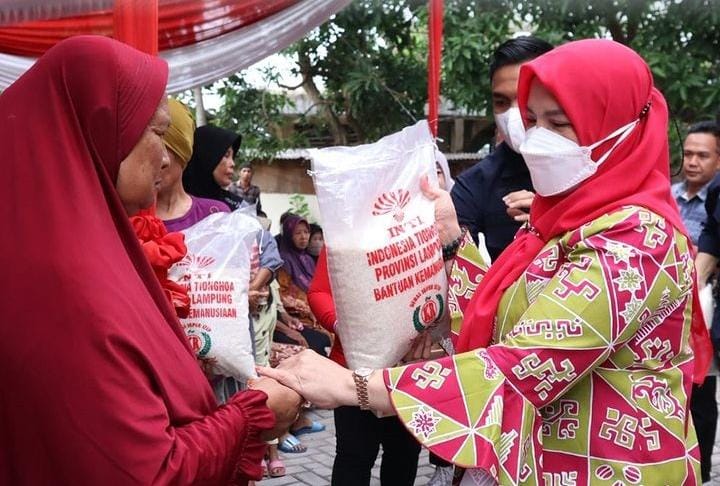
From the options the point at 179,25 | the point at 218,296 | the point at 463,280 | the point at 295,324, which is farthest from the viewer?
the point at 295,324

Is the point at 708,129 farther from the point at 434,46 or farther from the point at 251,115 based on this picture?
the point at 251,115

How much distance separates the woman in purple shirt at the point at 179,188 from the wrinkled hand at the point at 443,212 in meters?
0.99

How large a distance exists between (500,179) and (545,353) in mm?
1296

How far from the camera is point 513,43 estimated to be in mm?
2963

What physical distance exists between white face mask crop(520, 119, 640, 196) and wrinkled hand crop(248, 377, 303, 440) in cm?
75

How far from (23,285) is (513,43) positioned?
6.72ft

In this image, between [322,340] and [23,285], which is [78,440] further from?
[322,340]

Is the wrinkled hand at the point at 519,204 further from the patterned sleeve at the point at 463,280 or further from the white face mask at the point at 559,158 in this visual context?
the white face mask at the point at 559,158

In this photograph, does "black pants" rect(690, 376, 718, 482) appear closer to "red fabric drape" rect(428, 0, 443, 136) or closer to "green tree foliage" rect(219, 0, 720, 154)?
"red fabric drape" rect(428, 0, 443, 136)

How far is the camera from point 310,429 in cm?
595

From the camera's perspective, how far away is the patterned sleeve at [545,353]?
1735 mm

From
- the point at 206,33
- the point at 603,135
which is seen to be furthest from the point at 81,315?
the point at 206,33

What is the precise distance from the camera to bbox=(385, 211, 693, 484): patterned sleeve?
1.74 meters

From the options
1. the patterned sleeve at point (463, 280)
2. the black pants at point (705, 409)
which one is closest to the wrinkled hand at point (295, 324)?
the black pants at point (705, 409)
